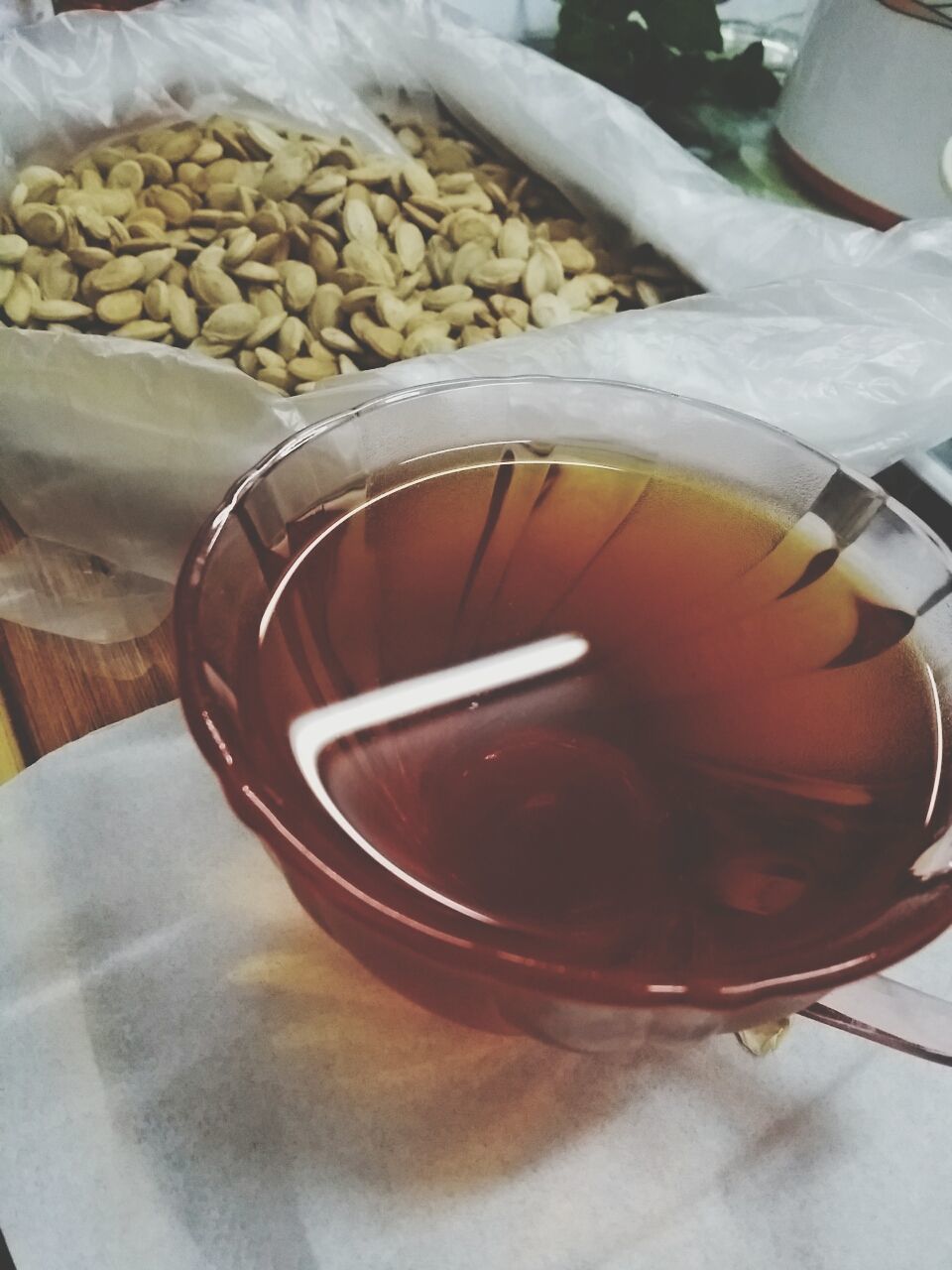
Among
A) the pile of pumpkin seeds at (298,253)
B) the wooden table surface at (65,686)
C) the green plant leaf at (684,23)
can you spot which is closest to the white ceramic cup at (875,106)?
the green plant leaf at (684,23)

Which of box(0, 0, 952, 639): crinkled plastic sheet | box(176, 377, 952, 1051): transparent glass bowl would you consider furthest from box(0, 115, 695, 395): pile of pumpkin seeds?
box(176, 377, 952, 1051): transparent glass bowl

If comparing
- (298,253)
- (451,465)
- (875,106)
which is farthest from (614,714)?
(875,106)

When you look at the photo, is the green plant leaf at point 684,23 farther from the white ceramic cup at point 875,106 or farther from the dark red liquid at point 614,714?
the dark red liquid at point 614,714

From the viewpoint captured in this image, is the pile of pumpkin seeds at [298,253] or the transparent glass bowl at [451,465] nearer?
the transparent glass bowl at [451,465]

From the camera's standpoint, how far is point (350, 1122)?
0.33m

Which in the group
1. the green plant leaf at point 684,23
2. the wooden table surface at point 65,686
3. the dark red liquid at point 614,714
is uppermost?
the green plant leaf at point 684,23

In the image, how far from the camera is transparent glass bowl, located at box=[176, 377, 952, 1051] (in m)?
0.27

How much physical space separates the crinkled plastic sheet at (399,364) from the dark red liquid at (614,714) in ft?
0.33

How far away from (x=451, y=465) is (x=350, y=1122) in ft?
0.83

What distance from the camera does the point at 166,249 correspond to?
0.61 metres

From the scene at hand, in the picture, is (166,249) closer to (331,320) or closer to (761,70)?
(331,320)

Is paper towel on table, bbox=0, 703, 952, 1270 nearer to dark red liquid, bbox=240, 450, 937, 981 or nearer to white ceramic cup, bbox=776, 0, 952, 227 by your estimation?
dark red liquid, bbox=240, 450, 937, 981

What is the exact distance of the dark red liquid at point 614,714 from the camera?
338 mm

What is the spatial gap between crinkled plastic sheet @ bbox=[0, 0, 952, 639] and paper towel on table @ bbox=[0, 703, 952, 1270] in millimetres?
167
